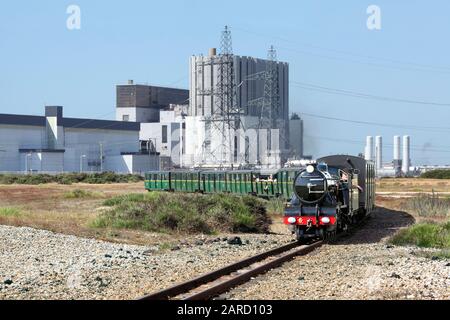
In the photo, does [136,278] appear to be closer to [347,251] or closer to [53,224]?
[347,251]

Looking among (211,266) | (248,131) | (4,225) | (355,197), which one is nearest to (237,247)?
(211,266)

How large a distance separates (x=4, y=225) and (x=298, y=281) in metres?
15.4

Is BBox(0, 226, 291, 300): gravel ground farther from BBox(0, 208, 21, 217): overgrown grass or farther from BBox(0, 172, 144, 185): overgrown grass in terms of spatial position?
BBox(0, 172, 144, 185): overgrown grass

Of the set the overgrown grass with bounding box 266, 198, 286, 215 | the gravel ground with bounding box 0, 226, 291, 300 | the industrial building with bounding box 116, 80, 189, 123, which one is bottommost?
the overgrown grass with bounding box 266, 198, 286, 215

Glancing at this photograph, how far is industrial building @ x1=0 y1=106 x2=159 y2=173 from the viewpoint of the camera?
12344 cm

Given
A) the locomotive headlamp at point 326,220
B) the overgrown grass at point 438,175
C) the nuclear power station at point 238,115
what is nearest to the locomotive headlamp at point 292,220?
the locomotive headlamp at point 326,220

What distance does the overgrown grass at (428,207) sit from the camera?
4041cm

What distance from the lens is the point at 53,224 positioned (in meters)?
29.2

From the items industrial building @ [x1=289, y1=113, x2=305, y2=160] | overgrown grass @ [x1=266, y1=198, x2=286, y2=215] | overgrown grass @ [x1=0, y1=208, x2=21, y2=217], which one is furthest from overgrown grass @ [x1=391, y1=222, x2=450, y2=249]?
industrial building @ [x1=289, y1=113, x2=305, y2=160]

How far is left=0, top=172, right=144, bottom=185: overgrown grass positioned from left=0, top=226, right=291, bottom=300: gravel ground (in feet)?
256

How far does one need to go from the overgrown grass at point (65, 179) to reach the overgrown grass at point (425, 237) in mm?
80269

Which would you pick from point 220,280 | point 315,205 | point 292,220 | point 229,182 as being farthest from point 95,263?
point 229,182

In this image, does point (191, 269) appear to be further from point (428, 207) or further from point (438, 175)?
point (438, 175)

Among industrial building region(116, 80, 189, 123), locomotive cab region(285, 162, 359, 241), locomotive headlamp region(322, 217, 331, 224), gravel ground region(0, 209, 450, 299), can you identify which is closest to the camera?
gravel ground region(0, 209, 450, 299)
